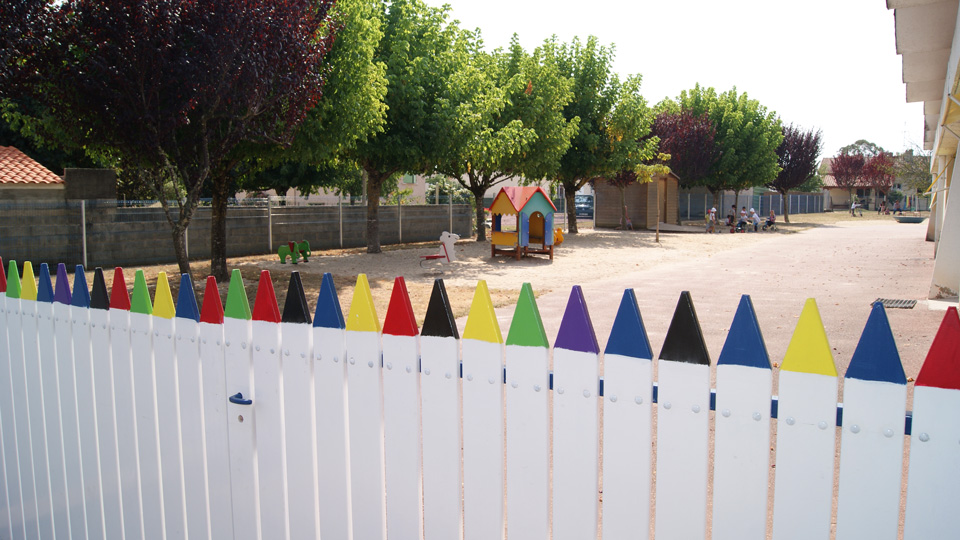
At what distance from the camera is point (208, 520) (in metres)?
2.72

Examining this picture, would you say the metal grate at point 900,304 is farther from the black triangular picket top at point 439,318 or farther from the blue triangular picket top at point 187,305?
the blue triangular picket top at point 187,305

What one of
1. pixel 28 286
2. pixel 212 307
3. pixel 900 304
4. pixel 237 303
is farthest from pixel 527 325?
pixel 900 304

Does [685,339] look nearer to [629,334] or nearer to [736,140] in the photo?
[629,334]

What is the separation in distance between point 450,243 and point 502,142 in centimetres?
453

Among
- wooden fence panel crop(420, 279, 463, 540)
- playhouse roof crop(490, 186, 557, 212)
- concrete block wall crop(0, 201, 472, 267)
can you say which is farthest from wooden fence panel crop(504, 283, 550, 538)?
playhouse roof crop(490, 186, 557, 212)

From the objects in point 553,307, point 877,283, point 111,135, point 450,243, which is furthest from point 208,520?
point 450,243

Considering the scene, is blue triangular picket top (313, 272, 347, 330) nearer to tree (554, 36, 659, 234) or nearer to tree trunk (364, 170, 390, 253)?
tree trunk (364, 170, 390, 253)

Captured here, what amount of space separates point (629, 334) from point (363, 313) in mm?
907

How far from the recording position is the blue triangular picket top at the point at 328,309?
7.75 ft

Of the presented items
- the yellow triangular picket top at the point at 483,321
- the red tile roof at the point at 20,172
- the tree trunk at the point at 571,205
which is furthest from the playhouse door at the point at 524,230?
the yellow triangular picket top at the point at 483,321

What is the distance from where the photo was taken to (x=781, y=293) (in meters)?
12.4

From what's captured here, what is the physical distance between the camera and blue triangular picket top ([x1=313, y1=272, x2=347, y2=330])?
236 centimetres

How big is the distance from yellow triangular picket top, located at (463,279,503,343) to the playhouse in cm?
1806

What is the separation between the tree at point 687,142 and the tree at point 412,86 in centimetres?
2321
